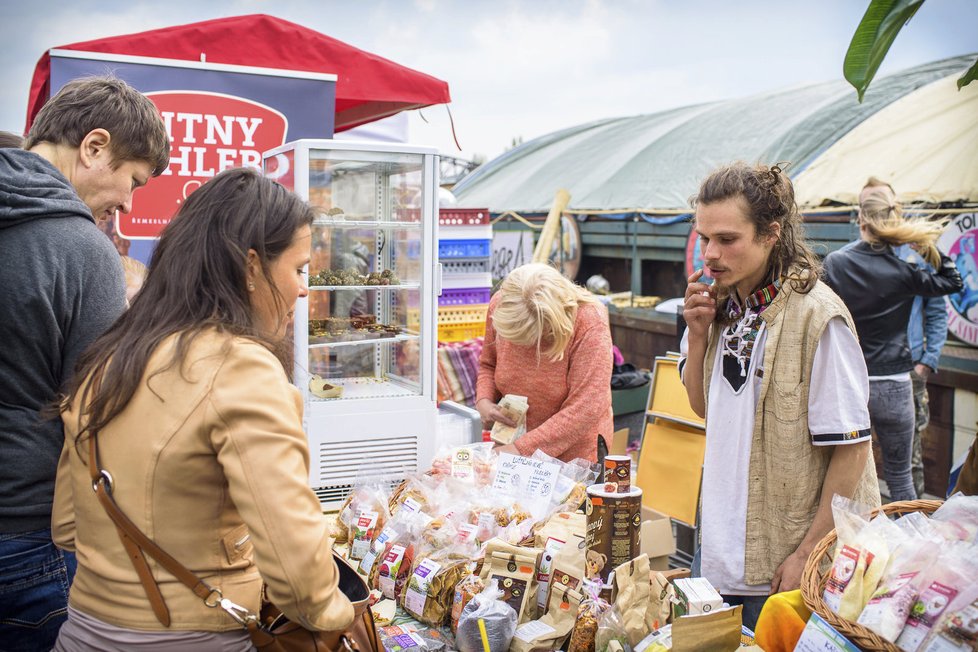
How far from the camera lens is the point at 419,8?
13.2 metres

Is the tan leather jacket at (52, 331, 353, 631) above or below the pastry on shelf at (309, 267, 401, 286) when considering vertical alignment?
below

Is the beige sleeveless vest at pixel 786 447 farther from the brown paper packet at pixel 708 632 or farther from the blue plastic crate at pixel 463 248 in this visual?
the blue plastic crate at pixel 463 248

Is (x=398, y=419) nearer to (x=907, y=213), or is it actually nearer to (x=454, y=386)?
(x=454, y=386)

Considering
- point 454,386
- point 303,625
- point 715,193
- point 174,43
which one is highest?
point 174,43

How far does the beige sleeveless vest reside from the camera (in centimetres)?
206

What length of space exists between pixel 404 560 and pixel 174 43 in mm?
3809

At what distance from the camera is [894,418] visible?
4.81 meters

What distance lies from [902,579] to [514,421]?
205cm

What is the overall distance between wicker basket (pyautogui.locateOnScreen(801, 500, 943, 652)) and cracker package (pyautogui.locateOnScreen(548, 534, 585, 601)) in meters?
0.52

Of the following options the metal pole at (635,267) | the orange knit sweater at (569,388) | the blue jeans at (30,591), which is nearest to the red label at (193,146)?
the orange knit sweater at (569,388)

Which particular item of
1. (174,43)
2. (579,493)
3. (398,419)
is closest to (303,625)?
(579,493)

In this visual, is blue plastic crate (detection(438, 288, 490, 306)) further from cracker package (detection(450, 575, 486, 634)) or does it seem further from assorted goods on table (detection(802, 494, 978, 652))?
assorted goods on table (detection(802, 494, 978, 652))

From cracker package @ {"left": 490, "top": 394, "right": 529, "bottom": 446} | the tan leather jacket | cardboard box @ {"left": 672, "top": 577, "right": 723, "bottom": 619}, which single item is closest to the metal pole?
cracker package @ {"left": 490, "top": 394, "right": 529, "bottom": 446}

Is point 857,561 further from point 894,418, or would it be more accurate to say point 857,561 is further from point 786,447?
point 894,418
